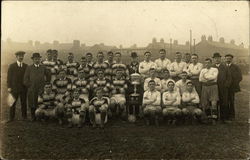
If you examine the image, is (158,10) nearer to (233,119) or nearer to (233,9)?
(233,9)

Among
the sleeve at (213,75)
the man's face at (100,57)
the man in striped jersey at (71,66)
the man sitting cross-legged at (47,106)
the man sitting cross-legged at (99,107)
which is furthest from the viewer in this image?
the man in striped jersey at (71,66)

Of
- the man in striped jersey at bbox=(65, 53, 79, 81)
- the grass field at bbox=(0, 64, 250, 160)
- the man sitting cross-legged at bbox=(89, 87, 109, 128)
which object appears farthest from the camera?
the man in striped jersey at bbox=(65, 53, 79, 81)

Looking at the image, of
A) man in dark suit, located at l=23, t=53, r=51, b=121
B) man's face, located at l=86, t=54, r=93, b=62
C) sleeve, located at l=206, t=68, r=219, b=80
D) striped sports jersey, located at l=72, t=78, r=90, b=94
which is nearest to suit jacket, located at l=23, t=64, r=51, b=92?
man in dark suit, located at l=23, t=53, r=51, b=121

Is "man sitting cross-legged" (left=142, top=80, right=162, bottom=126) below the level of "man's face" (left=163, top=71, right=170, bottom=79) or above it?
below

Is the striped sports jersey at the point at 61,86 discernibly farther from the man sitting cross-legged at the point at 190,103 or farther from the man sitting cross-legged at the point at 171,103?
the man sitting cross-legged at the point at 190,103

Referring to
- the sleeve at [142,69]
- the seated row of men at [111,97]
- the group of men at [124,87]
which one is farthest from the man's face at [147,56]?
the seated row of men at [111,97]

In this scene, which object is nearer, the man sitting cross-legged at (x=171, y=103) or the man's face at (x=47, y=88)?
the man sitting cross-legged at (x=171, y=103)

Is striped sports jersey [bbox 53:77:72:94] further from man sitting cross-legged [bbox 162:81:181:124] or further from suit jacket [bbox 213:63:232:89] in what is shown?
suit jacket [bbox 213:63:232:89]


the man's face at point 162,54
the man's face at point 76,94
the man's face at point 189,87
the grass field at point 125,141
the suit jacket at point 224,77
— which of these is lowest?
the grass field at point 125,141
